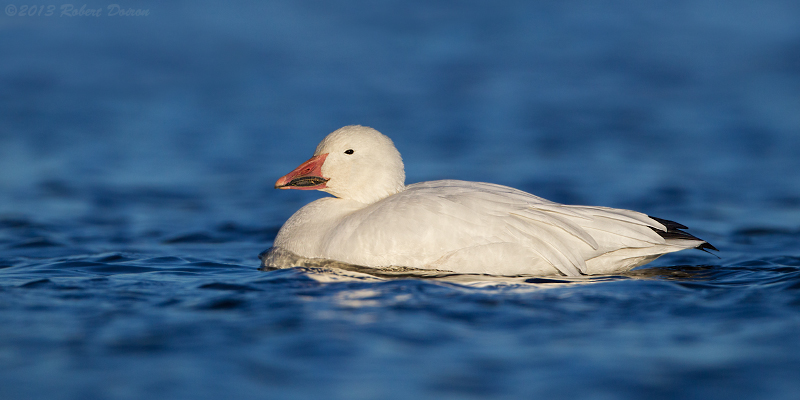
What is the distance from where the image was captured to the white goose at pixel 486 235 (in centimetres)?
588

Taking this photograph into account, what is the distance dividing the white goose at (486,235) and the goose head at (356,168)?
0.21m

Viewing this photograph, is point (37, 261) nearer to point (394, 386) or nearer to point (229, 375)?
point (229, 375)

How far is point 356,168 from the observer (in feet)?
21.8

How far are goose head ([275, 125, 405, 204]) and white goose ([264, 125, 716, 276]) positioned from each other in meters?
0.21

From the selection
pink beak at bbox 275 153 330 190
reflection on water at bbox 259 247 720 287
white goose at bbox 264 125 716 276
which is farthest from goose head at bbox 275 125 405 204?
reflection on water at bbox 259 247 720 287

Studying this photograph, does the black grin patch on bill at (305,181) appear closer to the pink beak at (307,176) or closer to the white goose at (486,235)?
the pink beak at (307,176)

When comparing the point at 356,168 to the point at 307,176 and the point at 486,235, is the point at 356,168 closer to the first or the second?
the point at 307,176

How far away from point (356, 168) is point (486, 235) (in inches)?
56.2

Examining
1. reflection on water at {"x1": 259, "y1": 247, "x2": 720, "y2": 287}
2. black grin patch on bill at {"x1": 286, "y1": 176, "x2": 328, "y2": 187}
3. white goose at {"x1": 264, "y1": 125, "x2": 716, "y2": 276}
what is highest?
black grin patch on bill at {"x1": 286, "y1": 176, "x2": 328, "y2": 187}

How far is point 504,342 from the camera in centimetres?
448

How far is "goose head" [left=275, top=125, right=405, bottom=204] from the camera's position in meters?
6.63

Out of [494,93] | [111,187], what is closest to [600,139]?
[494,93]

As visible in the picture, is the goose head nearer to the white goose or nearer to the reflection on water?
the white goose

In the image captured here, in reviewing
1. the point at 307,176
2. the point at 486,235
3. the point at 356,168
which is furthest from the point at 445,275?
the point at 307,176
